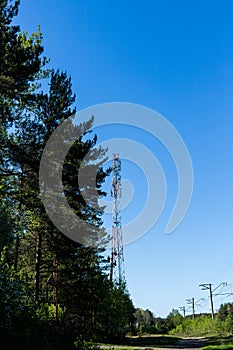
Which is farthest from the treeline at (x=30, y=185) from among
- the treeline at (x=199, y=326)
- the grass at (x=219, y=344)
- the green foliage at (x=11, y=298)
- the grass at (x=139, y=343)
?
the treeline at (x=199, y=326)

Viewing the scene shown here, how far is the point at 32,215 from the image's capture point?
19.7m

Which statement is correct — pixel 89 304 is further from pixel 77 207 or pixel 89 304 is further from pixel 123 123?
pixel 123 123

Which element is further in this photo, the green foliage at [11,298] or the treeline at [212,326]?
the treeline at [212,326]

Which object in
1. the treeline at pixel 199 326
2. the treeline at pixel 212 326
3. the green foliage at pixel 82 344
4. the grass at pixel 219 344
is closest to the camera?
the green foliage at pixel 82 344

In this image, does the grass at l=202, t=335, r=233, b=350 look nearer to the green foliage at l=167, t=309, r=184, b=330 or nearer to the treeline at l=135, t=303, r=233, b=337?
the treeline at l=135, t=303, r=233, b=337

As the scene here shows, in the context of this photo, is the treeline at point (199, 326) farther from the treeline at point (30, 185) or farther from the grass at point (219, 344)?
the treeline at point (30, 185)

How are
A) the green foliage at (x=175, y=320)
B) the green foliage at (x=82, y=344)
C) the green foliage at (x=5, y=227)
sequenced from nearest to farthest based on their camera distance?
the green foliage at (x=82, y=344)
the green foliage at (x=5, y=227)
the green foliage at (x=175, y=320)

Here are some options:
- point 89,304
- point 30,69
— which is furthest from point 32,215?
point 89,304

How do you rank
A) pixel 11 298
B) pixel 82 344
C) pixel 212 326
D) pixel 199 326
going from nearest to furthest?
pixel 11 298 < pixel 82 344 < pixel 212 326 < pixel 199 326

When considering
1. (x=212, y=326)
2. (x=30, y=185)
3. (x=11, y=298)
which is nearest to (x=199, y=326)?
(x=212, y=326)

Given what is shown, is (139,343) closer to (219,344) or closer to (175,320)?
(219,344)

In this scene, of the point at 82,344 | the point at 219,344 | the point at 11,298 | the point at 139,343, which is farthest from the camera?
the point at 139,343

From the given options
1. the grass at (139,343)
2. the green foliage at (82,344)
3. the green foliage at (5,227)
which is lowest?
the grass at (139,343)

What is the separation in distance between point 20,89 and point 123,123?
592 cm
